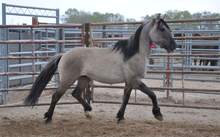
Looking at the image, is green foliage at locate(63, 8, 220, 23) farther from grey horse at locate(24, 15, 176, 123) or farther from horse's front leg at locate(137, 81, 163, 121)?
horse's front leg at locate(137, 81, 163, 121)

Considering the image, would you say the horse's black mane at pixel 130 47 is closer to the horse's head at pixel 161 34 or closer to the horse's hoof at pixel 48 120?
the horse's head at pixel 161 34

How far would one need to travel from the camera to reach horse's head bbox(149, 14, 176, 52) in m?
5.47

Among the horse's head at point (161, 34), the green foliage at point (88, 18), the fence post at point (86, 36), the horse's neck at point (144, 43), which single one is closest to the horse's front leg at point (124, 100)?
the horse's neck at point (144, 43)

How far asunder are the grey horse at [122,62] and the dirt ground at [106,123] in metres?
0.28

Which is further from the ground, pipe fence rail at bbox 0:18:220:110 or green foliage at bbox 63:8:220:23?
green foliage at bbox 63:8:220:23

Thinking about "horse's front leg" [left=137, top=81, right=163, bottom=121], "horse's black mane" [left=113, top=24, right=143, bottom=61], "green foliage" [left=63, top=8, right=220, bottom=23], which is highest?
"green foliage" [left=63, top=8, right=220, bottom=23]

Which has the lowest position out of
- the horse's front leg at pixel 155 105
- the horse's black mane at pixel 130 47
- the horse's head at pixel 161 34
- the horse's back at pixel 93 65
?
the horse's front leg at pixel 155 105

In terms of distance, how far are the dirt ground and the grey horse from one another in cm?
28

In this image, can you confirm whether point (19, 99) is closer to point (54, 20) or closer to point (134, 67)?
point (54, 20)

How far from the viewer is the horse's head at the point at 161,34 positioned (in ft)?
17.9

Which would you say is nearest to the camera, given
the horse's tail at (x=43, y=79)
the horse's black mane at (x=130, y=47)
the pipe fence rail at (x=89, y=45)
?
the horse's black mane at (x=130, y=47)

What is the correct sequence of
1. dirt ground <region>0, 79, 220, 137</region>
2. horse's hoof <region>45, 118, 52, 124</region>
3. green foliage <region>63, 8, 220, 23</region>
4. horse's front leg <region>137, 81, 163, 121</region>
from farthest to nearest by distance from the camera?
green foliage <region>63, 8, 220, 23</region> → horse's hoof <region>45, 118, 52, 124</region> → horse's front leg <region>137, 81, 163, 121</region> → dirt ground <region>0, 79, 220, 137</region>

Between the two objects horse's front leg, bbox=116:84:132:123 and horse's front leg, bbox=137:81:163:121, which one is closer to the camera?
horse's front leg, bbox=137:81:163:121

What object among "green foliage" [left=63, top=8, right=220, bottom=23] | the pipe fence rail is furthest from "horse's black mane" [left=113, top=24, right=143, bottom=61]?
"green foliage" [left=63, top=8, right=220, bottom=23]
